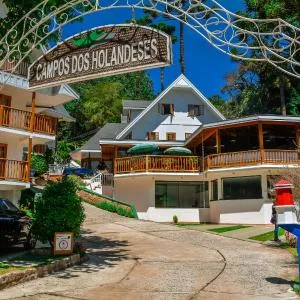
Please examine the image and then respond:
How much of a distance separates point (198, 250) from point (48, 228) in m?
5.49

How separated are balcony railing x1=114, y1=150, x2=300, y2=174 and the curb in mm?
19183

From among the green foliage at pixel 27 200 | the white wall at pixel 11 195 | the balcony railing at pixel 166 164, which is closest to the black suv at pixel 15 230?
the white wall at pixel 11 195

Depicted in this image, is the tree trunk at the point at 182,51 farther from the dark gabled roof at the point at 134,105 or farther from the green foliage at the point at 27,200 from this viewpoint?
the green foliage at the point at 27,200

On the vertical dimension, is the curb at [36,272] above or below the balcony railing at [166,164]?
below

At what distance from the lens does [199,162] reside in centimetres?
3391

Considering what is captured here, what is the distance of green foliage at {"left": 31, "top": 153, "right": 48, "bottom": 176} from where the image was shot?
39144 millimetres

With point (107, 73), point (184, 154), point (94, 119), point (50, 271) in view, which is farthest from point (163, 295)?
point (94, 119)

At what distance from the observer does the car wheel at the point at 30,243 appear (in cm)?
1450

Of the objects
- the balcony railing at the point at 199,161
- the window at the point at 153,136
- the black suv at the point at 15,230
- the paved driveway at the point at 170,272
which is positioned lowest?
the paved driveway at the point at 170,272

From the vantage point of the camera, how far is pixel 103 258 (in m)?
14.0

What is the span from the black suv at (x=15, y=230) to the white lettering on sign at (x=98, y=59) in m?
7.26

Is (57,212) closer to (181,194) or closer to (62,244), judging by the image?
(62,244)

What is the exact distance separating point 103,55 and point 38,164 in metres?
33.4

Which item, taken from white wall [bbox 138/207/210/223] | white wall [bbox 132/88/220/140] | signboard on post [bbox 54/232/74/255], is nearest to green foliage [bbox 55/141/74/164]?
white wall [bbox 132/88/220/140]
